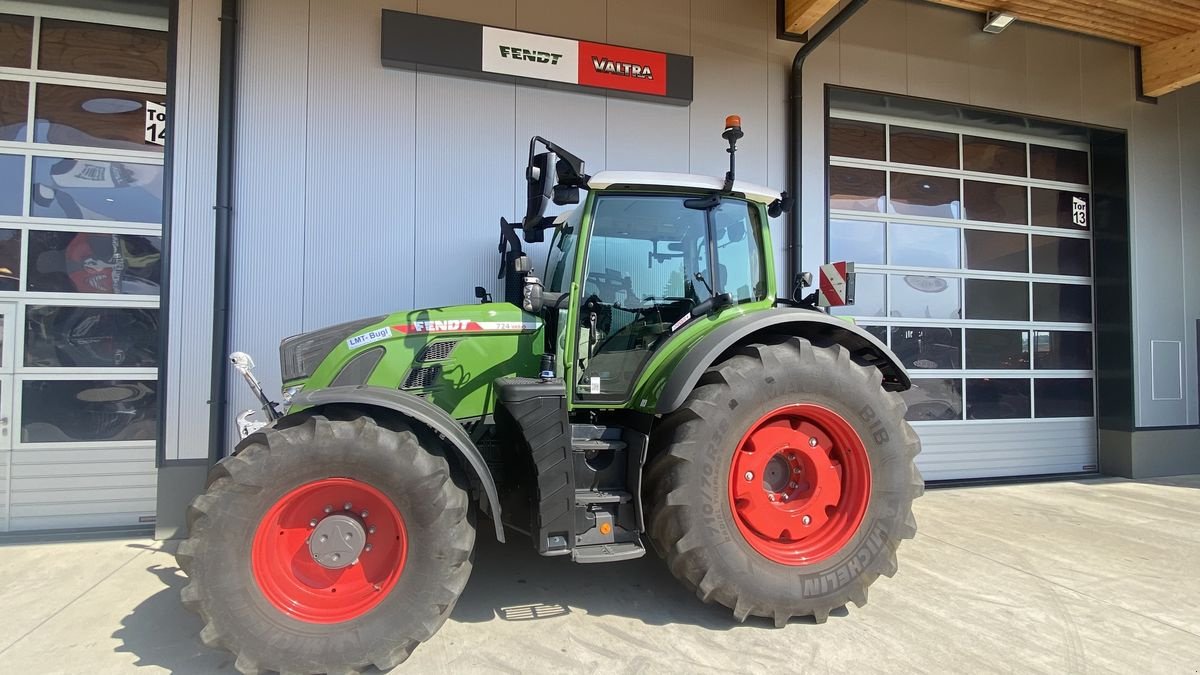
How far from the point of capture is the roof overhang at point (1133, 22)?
220 inches

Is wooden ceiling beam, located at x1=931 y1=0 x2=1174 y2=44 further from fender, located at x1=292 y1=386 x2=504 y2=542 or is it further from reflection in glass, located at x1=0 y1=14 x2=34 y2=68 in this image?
reflection in glass, located at x1=0 y1=14 x2=34 y2=68

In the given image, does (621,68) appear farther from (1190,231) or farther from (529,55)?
(1190,231)

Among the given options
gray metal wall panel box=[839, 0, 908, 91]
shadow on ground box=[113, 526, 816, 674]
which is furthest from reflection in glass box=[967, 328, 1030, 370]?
shadow on ground box=[113, 526, 816, 674]

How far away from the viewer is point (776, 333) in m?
3.32

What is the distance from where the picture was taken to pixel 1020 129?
6848 millimetres

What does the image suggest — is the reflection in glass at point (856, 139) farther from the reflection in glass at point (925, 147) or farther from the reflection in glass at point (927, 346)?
the reflection in glass at point (927, 346)

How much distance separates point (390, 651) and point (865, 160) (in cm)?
650

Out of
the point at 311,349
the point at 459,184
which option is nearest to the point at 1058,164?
the point at 459,184

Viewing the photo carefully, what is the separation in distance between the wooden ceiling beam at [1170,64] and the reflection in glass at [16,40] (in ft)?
37.0

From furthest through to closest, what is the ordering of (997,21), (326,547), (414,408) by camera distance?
(997,21), (414,408), (326,547)

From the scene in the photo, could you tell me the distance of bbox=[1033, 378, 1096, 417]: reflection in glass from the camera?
6879 mm

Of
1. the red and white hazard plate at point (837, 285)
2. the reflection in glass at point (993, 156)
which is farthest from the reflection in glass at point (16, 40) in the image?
the reflection in glass at point (993, 156)

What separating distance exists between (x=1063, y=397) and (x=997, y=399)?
1038 millimetres

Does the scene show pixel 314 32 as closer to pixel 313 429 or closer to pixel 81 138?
pixel 81 138
